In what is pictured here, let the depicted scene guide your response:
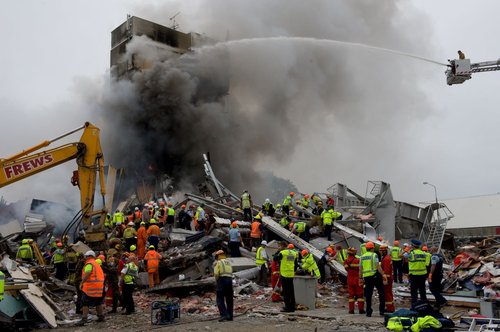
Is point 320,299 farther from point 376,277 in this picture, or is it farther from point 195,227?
point 195,227

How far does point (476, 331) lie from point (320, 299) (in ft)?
17.0

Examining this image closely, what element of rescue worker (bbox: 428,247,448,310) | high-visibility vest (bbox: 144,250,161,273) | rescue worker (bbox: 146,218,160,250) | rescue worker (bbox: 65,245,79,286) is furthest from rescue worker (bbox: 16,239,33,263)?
rescue worker (bbox: 428,247,448,310)

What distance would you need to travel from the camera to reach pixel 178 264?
11641mm

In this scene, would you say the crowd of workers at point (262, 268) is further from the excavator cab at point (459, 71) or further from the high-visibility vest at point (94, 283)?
the excavator cab at point (459, 71)

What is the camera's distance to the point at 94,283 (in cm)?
802

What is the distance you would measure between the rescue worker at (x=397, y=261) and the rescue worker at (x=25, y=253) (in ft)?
32.9

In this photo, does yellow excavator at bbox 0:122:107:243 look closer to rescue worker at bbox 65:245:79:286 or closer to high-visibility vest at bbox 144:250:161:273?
rescue worker at bbox 65:245:79:286

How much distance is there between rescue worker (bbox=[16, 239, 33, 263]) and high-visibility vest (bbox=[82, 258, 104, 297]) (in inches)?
233

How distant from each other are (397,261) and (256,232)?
14.1 feet

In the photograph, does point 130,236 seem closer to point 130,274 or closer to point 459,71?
point 130,274

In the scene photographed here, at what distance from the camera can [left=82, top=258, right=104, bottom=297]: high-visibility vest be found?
801cm

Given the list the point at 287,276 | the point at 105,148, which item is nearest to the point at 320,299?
the point at 287,276

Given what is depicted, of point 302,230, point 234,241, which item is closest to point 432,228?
point 302,230

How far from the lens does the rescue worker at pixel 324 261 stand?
1164 cm
